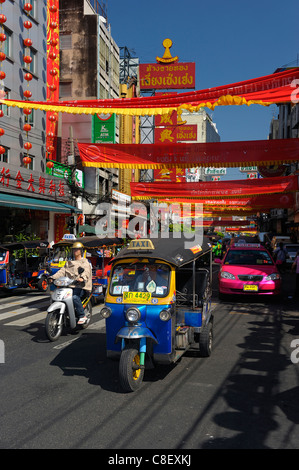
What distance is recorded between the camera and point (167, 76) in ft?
122

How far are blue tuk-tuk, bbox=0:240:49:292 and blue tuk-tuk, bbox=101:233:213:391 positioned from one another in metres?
9.51

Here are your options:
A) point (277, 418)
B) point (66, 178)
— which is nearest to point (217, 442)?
point (277, 418)

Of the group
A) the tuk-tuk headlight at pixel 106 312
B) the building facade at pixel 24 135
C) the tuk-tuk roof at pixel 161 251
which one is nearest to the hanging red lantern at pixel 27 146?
the building facade at pixel 24 135

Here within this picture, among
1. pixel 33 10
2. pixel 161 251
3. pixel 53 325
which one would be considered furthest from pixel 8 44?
pixel 161 251

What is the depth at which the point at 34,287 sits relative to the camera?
53.4 feet

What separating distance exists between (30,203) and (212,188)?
370 inches

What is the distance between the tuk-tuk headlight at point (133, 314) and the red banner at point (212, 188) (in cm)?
1597

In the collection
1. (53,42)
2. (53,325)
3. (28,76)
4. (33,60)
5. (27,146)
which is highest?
(53,42)

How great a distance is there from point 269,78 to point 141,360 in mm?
6711

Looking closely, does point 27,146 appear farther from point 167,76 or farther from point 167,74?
point 167,74

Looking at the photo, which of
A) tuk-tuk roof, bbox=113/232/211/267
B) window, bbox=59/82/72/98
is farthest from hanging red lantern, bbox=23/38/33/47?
tuk-tuk roof, bbox=113/232/211/267

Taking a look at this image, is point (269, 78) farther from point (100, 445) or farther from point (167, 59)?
point (167, 59)

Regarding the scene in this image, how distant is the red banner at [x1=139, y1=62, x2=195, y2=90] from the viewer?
35.4m

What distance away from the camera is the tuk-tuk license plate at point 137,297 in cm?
616
